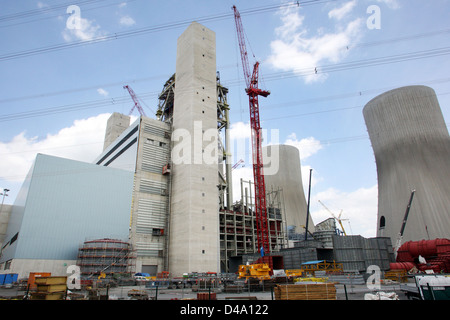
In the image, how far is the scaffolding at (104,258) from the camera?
43.7 metres

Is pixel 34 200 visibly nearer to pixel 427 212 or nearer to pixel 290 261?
pixel 290 261

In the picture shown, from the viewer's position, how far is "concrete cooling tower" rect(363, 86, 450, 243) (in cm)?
5872

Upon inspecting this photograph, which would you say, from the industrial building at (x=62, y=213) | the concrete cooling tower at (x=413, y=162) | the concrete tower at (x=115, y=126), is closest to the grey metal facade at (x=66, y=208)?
the industrial building at (x=62, y=213)

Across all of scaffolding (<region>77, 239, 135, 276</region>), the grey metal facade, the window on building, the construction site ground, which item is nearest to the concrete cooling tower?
the window on building

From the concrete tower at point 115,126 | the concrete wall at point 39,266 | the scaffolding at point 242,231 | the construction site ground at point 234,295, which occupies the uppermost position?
the concrete tower at point 115,126

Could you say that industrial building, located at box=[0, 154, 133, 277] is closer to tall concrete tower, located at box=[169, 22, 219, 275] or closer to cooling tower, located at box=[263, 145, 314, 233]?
tall concrete tower, located at box=[169, 22, 219, 275]

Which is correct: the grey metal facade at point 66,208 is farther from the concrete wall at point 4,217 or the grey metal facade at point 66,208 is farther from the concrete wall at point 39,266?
the concrete wall at point 4,217

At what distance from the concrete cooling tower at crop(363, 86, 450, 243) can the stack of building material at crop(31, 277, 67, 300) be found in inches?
2553

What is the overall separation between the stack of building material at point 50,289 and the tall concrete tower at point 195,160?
29607 mm

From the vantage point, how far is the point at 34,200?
140 ft

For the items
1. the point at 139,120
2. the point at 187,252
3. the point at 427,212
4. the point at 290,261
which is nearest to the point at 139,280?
the point at 187,252

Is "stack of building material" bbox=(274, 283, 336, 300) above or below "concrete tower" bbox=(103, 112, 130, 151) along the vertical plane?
below
